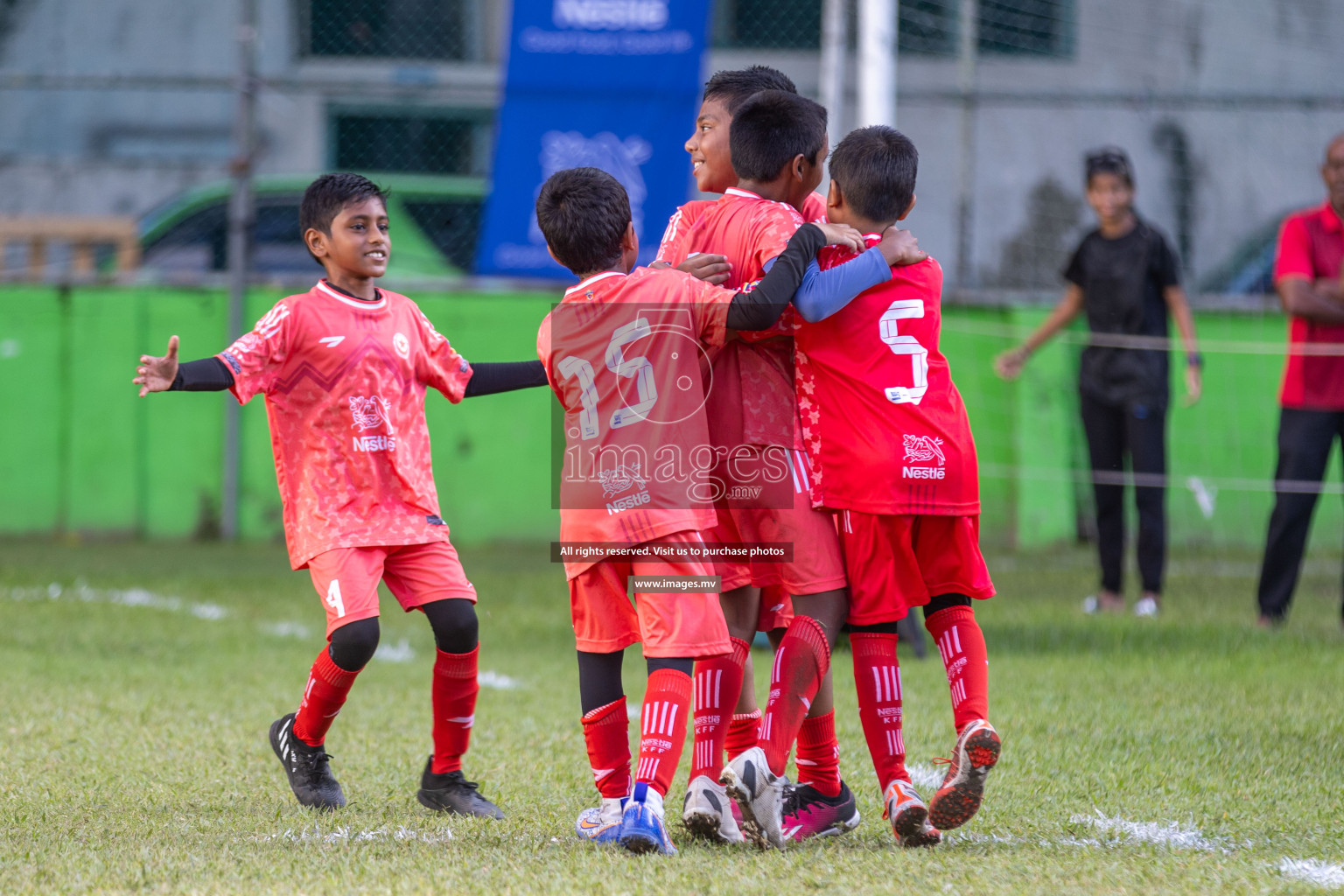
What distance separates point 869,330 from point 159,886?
1.81 meters

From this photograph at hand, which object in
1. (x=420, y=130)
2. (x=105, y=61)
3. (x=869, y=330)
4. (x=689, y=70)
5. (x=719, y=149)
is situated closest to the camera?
(x=869, y=330)

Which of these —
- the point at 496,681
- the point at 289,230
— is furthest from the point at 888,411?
the point at 289,230

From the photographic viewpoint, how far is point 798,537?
3.17m

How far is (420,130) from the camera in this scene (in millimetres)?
13328

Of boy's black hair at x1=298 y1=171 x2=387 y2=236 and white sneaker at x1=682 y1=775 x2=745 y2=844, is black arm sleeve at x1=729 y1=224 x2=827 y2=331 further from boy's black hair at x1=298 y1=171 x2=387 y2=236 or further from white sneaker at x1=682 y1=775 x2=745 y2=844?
boy's black hair at x1=298 y1=171 x2=387 y2=236

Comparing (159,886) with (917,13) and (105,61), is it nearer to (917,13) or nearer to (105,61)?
(917,13)

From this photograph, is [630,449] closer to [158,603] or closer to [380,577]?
[380,577]

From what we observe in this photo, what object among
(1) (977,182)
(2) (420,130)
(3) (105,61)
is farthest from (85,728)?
(3) (105,61)

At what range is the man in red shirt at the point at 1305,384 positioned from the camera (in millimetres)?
6156

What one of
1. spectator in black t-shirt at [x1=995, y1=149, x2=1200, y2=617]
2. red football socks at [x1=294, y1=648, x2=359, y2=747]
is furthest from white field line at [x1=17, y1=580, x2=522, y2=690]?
spectator in black t-shirt at [x1=995, y1=149, x2=1200, y2=617]

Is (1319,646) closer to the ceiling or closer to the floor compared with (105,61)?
closer to the floor

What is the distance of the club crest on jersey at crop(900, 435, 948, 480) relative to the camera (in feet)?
10.2

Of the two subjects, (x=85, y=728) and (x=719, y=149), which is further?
(x=85, y=728)

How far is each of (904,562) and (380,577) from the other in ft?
4.17
